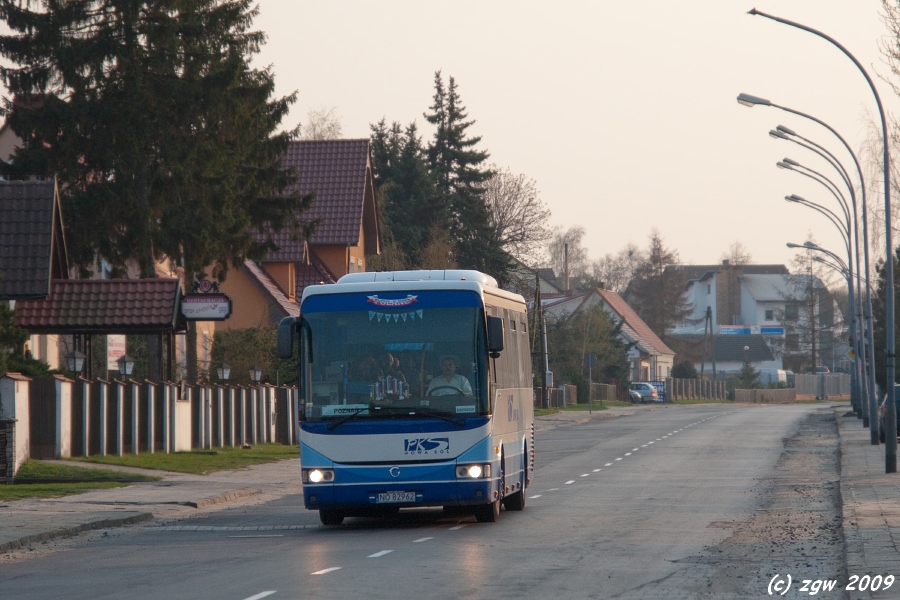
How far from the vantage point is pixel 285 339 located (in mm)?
15242

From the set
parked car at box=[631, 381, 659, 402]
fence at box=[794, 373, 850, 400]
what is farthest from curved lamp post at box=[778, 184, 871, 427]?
fence at box=[794, 373, 850, 400]

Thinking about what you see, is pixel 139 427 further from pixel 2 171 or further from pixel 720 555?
pixel 720 555

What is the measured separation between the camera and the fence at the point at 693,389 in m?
97.1

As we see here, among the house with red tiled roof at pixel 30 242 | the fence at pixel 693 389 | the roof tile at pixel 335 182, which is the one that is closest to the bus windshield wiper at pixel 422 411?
the house with red tiled roof at pixel 30 242

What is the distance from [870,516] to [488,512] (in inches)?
179

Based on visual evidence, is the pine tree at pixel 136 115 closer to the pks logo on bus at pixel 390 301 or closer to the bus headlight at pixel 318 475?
the pks logo on bus at pixel 390 301

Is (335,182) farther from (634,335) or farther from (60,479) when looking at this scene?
(634,335)

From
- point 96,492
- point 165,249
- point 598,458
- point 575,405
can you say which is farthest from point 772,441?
point 575,405

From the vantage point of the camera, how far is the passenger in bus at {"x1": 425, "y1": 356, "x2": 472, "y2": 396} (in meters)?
15.6

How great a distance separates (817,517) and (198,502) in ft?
29.8

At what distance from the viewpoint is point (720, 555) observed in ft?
41.9

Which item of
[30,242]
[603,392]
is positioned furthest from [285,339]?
[603,392]

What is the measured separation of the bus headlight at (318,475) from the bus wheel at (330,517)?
3.19ft

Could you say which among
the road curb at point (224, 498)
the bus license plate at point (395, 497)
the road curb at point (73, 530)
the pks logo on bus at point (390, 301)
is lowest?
the road curb at point (224, 498)
